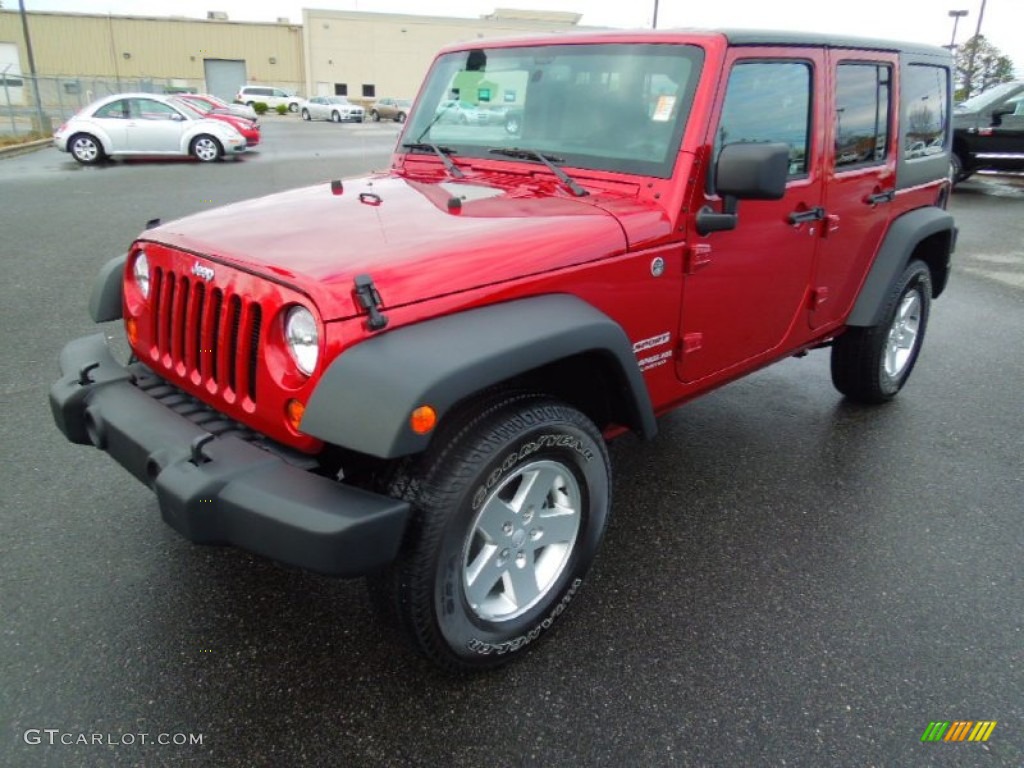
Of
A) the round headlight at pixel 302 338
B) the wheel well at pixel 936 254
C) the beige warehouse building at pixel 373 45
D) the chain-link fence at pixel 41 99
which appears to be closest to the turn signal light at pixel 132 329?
the round headlight at pixel 302 338

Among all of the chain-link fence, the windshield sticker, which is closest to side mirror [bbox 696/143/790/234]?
the windshield sticker

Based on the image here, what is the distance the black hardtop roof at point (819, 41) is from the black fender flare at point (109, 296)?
96.0 inches

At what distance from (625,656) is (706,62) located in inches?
82.9

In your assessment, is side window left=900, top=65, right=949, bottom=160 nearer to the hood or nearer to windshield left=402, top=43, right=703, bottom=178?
windshield left=402, top=43, right=703, bottom=178

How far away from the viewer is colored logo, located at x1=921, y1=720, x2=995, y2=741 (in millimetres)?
2174

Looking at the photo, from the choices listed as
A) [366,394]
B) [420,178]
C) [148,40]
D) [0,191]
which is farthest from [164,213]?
[148,40]

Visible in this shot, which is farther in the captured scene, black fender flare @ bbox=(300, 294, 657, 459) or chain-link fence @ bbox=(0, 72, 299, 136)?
chain-link fence @ bbox=(0, 72, 299, 136)

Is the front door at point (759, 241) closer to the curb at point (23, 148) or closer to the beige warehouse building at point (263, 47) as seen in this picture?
the curb at point (23, 148)

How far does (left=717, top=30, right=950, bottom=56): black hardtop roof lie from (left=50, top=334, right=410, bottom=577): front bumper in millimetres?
2190

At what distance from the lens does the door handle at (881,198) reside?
3664 mm

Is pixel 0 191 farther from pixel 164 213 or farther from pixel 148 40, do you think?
pixel 148 40

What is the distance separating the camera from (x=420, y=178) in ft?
10.7

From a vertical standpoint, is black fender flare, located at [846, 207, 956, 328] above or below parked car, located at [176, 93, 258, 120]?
below

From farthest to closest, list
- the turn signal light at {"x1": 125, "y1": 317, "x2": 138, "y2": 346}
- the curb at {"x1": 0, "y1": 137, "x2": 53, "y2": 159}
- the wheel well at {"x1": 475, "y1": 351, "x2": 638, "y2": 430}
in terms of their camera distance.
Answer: the curb at {"x1": 0, "y1": 137, "x2": 53, "y2": 159}, the turn signal light at {"x1": 125, "y1": 317, "x2": 138, "y2": 346}, the wheel well at {"x1": 475, "y1": 351, "x2": 638, "y2": 430}
